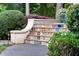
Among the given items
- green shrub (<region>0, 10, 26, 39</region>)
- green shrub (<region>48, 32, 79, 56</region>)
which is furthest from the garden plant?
green shrub (<region>0, 10, 26, 39</region>)

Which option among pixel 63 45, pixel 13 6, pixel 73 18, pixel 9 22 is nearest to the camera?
pixel 63 45

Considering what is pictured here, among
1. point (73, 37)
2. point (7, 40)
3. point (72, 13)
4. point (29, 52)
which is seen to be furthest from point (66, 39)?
point (7, 40)

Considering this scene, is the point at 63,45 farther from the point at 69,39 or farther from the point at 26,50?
the point at 26,50

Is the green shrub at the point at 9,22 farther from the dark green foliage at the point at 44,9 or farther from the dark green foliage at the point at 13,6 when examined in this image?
the dark green foliage at the point at 44,9

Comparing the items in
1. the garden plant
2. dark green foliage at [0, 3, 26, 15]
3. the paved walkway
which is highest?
dark green foliage at [0, 3, 26, 15]

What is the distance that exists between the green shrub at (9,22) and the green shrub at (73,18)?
698mm

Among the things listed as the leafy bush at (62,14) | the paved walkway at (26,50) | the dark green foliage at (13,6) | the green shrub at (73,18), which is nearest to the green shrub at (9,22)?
the dark green foliage at (13,6)

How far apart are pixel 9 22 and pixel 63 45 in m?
0.96

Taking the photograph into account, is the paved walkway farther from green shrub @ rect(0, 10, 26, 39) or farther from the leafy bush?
the leafy bush

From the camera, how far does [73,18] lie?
3.16 meters

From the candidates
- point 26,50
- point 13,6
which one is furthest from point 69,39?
point 13,6

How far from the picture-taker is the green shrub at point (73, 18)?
310 centimetres

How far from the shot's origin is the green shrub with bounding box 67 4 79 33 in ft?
10.2

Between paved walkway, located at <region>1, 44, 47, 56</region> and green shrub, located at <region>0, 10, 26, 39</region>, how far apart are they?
0.21 m
